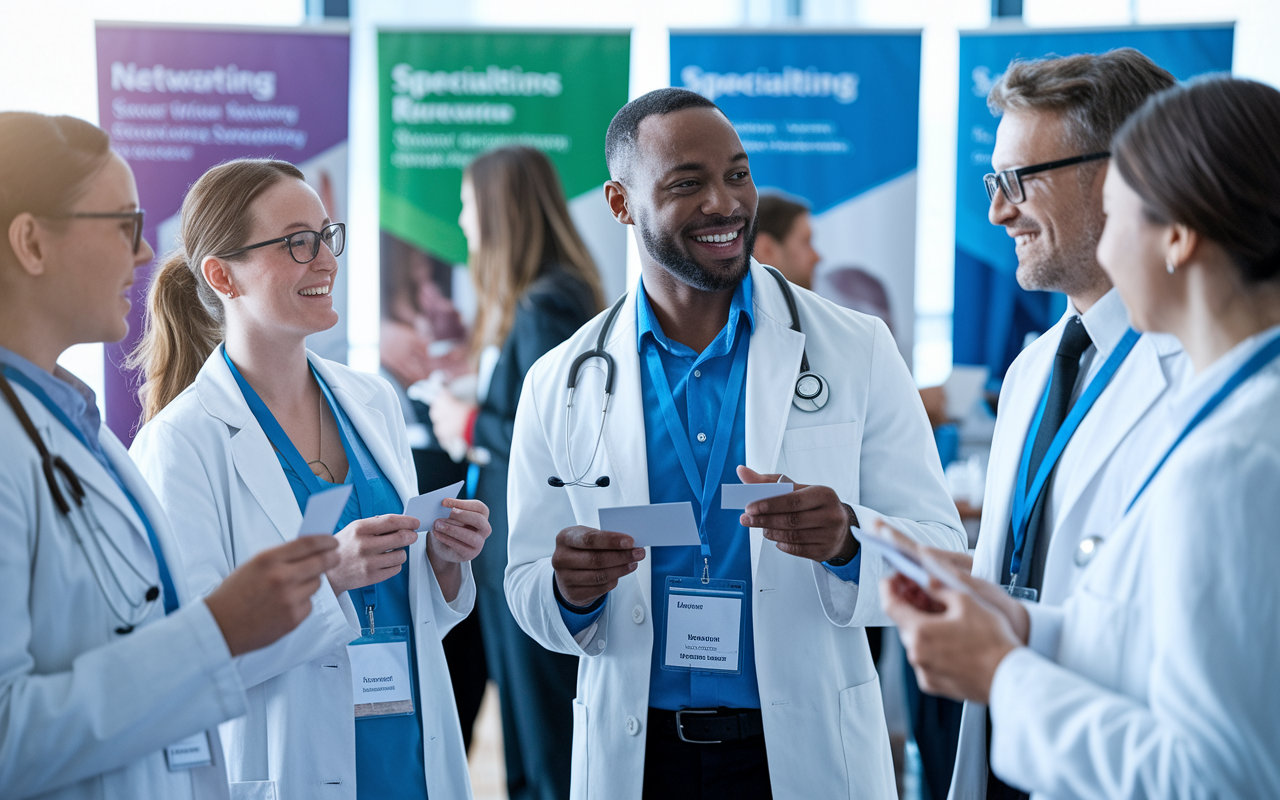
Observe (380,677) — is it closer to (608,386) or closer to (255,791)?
(255,791)

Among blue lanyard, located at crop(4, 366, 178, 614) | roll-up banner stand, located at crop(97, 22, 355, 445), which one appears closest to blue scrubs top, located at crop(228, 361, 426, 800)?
blue lanyard, located at crop(4, 366, 178, 614)

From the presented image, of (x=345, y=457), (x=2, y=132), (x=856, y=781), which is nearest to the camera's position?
(x=2, y=132)

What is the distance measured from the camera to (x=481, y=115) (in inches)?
187

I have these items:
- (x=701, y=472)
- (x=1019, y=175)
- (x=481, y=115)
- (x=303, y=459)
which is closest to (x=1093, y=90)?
(x=1019, y=175)

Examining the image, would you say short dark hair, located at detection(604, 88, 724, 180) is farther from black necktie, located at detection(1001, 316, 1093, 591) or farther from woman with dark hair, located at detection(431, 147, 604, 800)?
woman with dark hair, located at detection(431, 147, 604, 800)

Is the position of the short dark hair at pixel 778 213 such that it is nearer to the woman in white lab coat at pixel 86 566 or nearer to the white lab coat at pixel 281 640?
the white lab coat at pixel 281 640

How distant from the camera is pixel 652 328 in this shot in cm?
229

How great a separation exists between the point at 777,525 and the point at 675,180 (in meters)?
0.90

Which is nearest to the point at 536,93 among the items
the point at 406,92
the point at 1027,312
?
the point at 406,92

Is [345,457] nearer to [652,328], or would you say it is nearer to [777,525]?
[652,328]

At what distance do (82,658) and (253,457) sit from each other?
2.83ft

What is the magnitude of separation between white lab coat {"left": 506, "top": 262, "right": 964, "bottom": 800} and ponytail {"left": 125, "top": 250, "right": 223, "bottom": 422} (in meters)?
0.94

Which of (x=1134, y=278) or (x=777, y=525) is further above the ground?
(x=1134, y=278)

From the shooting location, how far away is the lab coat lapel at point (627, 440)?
2121mm
